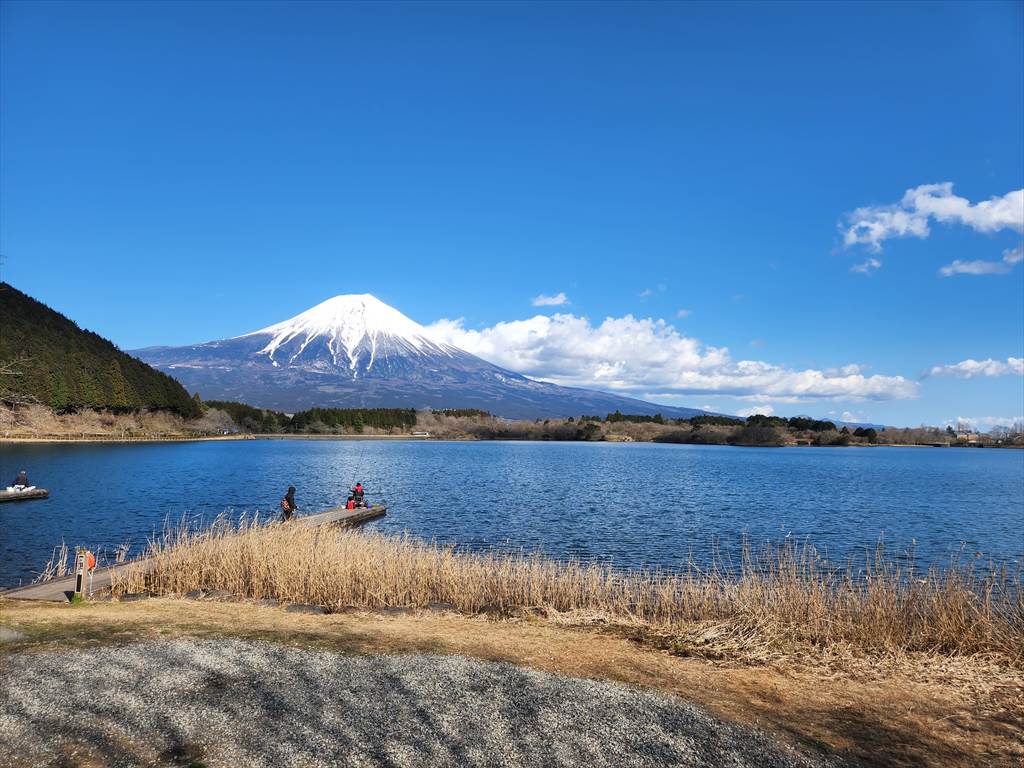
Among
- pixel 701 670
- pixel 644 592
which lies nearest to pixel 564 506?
pixel 644 592

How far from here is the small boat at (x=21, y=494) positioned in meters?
37.9

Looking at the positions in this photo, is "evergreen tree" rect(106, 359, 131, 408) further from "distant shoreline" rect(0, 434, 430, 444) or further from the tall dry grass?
the tall dry grass

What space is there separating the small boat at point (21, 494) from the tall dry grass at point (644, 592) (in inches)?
1069

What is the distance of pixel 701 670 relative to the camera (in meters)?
10.4

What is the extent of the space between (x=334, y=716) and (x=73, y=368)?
133 m

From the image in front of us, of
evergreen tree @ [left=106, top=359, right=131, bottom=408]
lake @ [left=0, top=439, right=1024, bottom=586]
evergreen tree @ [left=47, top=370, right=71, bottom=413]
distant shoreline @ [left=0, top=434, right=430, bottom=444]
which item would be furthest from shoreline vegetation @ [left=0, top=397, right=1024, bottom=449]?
lake @ [left=0, top=439, right=1024, bottom=586]

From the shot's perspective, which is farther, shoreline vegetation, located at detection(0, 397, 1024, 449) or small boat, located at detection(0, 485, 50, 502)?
shoreline vegetation, located at detection(0, 397, 1024, 449)

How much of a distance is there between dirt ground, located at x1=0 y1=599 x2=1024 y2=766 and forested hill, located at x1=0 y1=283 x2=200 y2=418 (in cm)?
10609

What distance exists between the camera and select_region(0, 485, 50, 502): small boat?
37906mm

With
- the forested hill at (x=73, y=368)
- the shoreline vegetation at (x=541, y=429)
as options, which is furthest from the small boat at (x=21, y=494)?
the shoreline vegetation at (x=541, y=429)

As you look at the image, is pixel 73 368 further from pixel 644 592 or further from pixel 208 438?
pixel 644 592

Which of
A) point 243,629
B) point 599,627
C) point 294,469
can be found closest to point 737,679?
point 599,627

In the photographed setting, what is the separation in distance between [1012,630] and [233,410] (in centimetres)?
18875

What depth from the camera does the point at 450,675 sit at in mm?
9492
